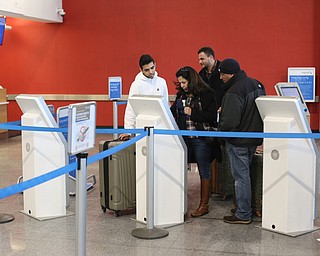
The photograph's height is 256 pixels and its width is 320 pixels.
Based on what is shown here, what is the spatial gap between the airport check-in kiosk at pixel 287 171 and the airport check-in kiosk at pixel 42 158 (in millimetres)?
1953

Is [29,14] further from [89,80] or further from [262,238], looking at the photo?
[262,238]

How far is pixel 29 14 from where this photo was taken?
422 inches

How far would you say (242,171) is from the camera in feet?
16.7

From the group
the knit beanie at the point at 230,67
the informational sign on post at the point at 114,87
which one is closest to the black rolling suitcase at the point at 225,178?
the knit beanie at the point at 230,67

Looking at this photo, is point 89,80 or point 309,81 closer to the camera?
point 309,81

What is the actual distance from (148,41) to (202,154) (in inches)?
267

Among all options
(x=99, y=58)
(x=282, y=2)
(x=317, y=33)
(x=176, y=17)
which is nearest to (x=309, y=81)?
(x=317, y=33)

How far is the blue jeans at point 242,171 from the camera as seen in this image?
5051mm

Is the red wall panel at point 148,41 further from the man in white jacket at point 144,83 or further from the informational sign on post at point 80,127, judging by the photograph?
the informational sign on post at point 80,127

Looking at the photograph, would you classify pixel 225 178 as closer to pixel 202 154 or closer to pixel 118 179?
pixel 202 154

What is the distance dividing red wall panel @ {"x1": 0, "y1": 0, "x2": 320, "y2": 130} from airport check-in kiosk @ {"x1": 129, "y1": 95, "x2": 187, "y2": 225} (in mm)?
6515

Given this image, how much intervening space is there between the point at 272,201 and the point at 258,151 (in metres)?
0.92

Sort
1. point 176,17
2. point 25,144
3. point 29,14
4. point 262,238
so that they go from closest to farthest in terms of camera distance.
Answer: point 262,238
point 25,144
point 29,14
point 176,17

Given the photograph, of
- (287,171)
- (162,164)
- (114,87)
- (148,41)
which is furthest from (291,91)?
(148,41)
